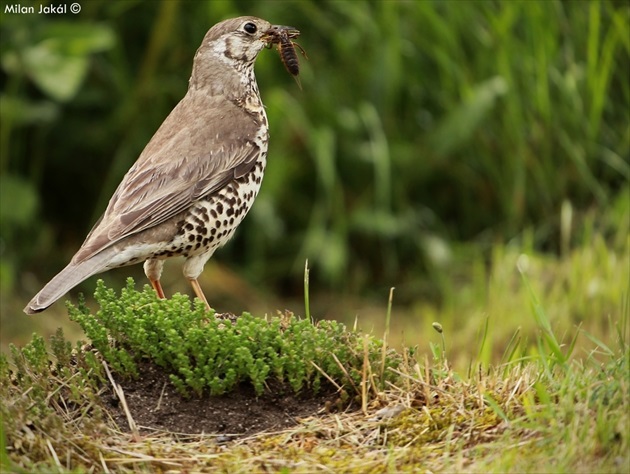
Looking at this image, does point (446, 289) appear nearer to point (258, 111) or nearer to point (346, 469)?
point (258, 111)

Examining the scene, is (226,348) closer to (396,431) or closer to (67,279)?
(396,431)

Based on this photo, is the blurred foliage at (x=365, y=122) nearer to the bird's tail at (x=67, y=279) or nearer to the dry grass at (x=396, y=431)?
the bird's tail at (x=67, y=279)

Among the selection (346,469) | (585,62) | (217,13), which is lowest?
(346,469)

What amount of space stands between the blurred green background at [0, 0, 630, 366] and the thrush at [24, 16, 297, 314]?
2.02 metres

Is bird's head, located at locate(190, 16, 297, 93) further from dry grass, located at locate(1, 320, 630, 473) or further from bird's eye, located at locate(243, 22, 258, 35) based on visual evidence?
dry grass, located at locate(1, 320, 630, 473)

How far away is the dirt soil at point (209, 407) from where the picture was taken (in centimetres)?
429

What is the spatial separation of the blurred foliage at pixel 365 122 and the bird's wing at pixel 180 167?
2.24m

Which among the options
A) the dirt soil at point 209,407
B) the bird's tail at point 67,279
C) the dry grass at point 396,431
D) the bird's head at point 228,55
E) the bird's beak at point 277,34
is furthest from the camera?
the bird's beak at point 277,34

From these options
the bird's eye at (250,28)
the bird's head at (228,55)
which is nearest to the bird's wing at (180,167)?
the bird's head at (228,55)

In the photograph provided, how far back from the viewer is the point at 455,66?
8.16 metres

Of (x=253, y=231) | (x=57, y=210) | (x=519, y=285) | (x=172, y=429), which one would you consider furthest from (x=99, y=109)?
(x=172, y=429)

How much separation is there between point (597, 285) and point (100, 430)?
153 inches

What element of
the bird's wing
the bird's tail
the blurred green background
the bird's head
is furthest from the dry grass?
the blurred green background

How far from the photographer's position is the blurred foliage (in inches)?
316
